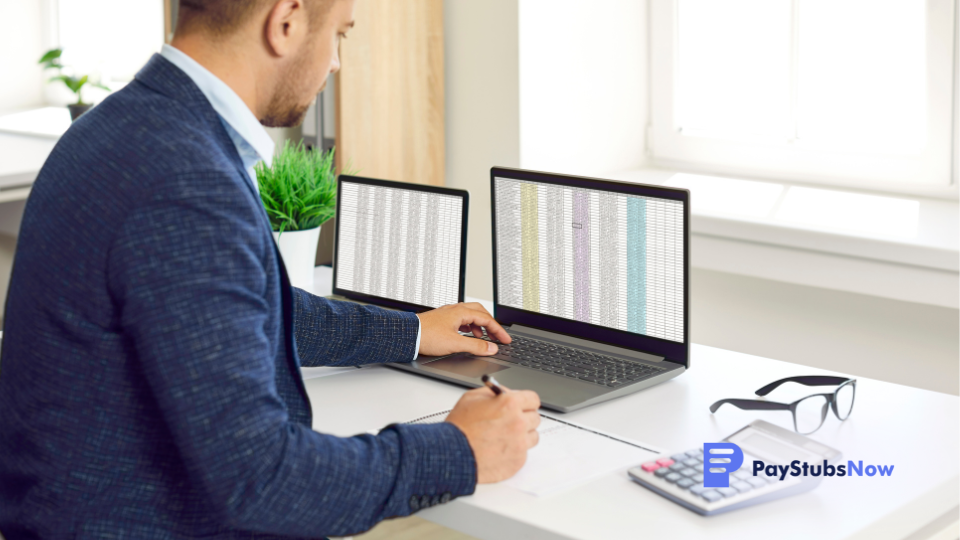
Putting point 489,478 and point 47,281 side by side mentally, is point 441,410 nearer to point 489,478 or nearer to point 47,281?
point 489,478

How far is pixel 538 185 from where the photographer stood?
158cm

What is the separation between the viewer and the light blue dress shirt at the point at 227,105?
38.8 inches

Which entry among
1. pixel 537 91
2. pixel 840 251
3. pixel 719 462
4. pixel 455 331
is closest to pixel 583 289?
pixel 455 331

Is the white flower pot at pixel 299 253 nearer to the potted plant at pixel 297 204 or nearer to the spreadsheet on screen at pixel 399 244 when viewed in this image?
the potted plant at pixel 297 204

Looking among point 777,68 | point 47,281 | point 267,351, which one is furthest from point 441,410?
point 777,68

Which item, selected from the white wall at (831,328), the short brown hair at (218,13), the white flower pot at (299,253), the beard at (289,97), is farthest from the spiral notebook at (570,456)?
the white wall at (831,328)

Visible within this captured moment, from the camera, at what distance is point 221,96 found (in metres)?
0.99

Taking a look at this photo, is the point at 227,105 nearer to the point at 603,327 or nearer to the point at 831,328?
the point at 603,327

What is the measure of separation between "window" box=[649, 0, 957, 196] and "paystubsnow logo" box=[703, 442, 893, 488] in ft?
5.65

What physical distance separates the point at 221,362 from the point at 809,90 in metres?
2.36

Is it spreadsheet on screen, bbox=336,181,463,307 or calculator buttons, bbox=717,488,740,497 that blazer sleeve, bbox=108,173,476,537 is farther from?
spreadsheet on screen, bbox=336,181,463,307

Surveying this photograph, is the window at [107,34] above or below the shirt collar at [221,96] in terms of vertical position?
above

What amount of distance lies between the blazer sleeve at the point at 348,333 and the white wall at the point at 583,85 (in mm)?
1529

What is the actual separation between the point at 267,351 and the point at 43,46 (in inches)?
118
